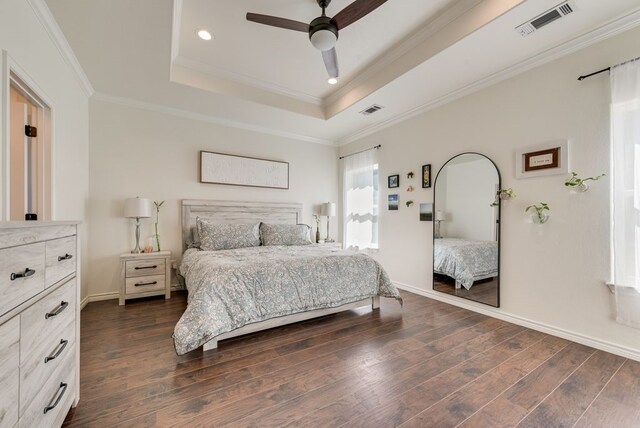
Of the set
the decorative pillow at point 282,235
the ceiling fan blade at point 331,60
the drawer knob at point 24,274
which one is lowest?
the decorative pillow at point 282,235

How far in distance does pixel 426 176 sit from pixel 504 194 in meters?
1.04

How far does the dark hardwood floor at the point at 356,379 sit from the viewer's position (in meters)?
1.49

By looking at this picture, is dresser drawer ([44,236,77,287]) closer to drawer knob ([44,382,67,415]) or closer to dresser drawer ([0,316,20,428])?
dresser drawer ([0,316,20,428])

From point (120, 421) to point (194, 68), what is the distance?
3.54m

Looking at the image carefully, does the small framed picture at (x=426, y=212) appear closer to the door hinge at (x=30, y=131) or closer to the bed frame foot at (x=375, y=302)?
the bed frame foot at (x=375, y=302)

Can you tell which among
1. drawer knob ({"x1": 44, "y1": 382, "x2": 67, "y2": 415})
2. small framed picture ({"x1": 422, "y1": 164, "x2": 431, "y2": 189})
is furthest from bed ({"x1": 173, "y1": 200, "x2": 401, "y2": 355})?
small framed picture ({"x1": 422, "y1": 164, "x2": 431, "y2": 189})

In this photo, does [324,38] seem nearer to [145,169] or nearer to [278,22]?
[278,22]

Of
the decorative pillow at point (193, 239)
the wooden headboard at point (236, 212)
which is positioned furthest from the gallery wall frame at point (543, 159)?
the decorative pillow at point (193, 239)

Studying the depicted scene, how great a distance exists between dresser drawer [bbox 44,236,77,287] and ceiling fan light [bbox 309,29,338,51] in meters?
2.16

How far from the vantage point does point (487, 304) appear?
3033mm

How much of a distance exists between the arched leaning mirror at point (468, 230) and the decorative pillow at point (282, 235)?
6.47 ft

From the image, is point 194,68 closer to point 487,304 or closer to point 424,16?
point 424,16

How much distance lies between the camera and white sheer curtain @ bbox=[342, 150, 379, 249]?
4656mm

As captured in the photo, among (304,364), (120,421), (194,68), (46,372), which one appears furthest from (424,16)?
(120,421)
